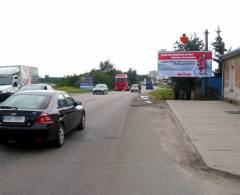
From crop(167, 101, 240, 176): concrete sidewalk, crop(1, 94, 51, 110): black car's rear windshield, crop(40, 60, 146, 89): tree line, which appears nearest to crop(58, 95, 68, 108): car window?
crop(1, 94, 51, 110): black car's rear windshield

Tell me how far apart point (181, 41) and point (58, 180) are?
26.5m

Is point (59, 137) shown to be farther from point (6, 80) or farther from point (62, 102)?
point (6, 80)

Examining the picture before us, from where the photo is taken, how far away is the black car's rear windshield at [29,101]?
9676 mm

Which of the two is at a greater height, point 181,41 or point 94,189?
point 181,41

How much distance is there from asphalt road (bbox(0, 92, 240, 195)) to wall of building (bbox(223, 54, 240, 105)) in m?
13.2

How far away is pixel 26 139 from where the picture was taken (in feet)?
29.7

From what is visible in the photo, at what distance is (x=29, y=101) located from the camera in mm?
10016

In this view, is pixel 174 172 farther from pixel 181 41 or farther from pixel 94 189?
pixel 181 41

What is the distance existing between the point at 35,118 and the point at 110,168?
2.43 meters

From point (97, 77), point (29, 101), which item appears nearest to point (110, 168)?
point (29, 101)

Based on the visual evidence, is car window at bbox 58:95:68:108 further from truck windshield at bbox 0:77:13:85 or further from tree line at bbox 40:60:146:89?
tree line at bbox 40:60:146:89

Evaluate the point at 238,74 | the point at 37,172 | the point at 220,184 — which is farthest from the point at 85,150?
the point at 238,74

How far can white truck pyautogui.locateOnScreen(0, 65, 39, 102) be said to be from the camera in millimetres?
26444

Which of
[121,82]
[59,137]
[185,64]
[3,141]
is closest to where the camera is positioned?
[3,141]
